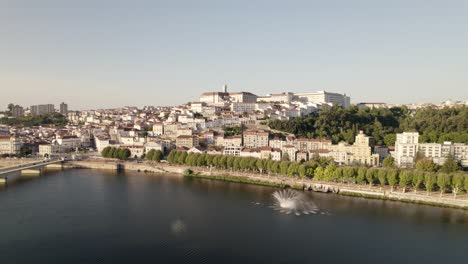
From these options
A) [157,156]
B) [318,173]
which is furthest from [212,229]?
[157,156]

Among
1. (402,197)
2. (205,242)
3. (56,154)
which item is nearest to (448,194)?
(402,197)

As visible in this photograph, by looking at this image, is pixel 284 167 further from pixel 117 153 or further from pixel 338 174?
pixel 117 153

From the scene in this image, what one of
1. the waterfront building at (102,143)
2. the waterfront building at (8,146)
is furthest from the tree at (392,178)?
the waterfront building at (8,146)

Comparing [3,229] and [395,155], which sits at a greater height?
[395,155]

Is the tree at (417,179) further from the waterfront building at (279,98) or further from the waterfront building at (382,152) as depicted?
the waterfront building at (279,98)

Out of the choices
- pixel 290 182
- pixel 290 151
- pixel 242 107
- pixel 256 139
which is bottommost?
pixel 290 182

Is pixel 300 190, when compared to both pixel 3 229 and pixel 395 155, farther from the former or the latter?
pixel 3 229

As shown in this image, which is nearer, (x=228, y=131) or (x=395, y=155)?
(x=395, y=155)
